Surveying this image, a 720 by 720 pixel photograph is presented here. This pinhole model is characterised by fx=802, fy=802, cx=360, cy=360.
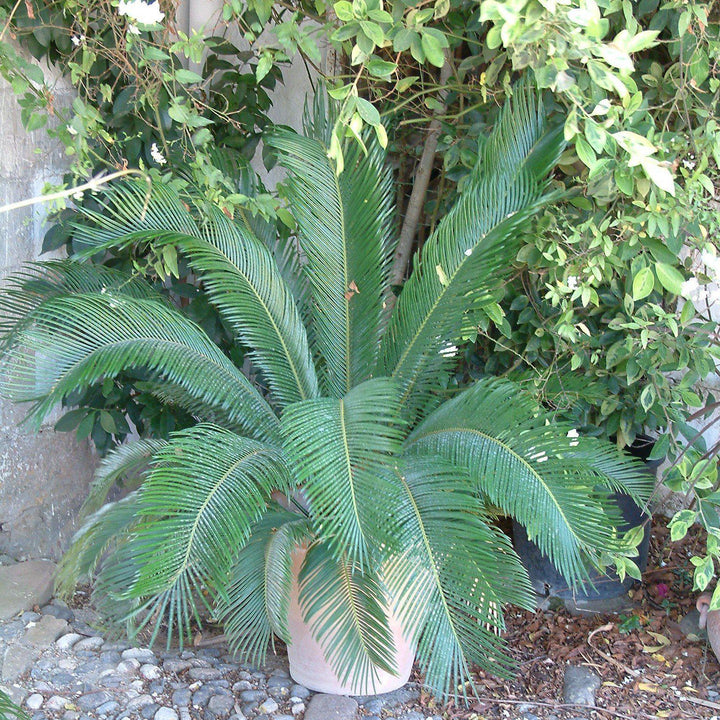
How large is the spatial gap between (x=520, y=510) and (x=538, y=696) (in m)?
0.80

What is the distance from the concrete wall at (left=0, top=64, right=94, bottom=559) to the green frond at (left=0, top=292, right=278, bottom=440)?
0.70 metres

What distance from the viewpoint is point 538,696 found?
2418mm

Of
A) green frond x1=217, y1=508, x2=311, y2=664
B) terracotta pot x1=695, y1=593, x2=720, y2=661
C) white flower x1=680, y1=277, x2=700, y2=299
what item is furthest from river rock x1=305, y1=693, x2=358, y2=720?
white flower x1=680, y1=277, x2=700, y2=299

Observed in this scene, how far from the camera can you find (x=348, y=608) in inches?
81.5

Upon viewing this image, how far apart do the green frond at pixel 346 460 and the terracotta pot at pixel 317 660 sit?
44cm

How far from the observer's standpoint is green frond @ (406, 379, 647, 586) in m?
1.95

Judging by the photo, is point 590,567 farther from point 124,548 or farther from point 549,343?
point 124,548

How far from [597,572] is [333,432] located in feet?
5.12

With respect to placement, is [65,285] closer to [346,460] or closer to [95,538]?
[95,538]

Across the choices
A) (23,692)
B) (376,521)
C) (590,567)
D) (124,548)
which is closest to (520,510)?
(376,521)

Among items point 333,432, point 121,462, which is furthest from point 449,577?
point 121,462

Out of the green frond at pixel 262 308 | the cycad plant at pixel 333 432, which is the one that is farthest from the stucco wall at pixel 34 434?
the green frond at pixel 262 308

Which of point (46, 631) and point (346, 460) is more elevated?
point (346, 460)

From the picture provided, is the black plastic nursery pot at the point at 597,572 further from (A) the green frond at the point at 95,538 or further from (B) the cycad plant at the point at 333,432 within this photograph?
(A) the green frond at the point at 95,538
